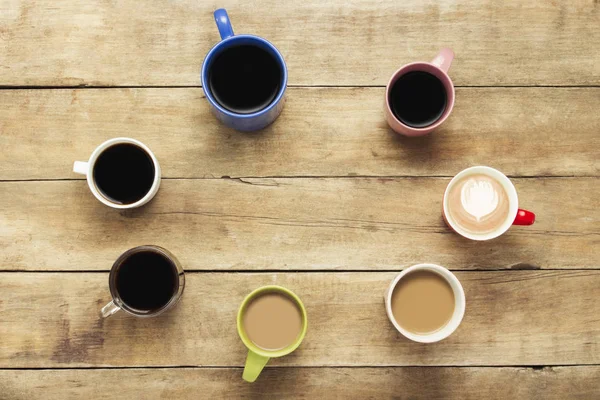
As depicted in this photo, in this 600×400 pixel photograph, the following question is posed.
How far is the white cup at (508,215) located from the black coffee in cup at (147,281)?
52 cm

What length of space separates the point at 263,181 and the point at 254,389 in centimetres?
41

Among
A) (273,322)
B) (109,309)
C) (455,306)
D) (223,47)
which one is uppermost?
(455,306)


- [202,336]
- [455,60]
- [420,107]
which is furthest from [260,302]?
[455,60]

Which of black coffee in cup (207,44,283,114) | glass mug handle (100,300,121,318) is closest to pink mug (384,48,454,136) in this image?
black coffee in cup (207,44,283,114)

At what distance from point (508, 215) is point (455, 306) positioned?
0.20 metres

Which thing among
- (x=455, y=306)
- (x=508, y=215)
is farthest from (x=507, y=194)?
(x=455, y=306)

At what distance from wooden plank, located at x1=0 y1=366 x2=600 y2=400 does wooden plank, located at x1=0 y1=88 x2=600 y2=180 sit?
0.39m

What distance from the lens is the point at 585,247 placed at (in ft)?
3.49

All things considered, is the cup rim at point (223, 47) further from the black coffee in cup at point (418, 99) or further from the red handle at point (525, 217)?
the red handle at point (525, 217)

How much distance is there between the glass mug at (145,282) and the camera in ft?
3.19

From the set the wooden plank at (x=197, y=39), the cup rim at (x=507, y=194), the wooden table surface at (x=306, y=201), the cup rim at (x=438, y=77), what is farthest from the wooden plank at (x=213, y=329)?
the wooden plank at (x=197, y=39)

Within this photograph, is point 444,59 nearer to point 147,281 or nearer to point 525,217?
point 525,217

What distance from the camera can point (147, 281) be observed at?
39.1 inches

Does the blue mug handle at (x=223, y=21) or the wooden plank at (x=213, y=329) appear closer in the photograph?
the blue mug handle at (x=223, y=21)
